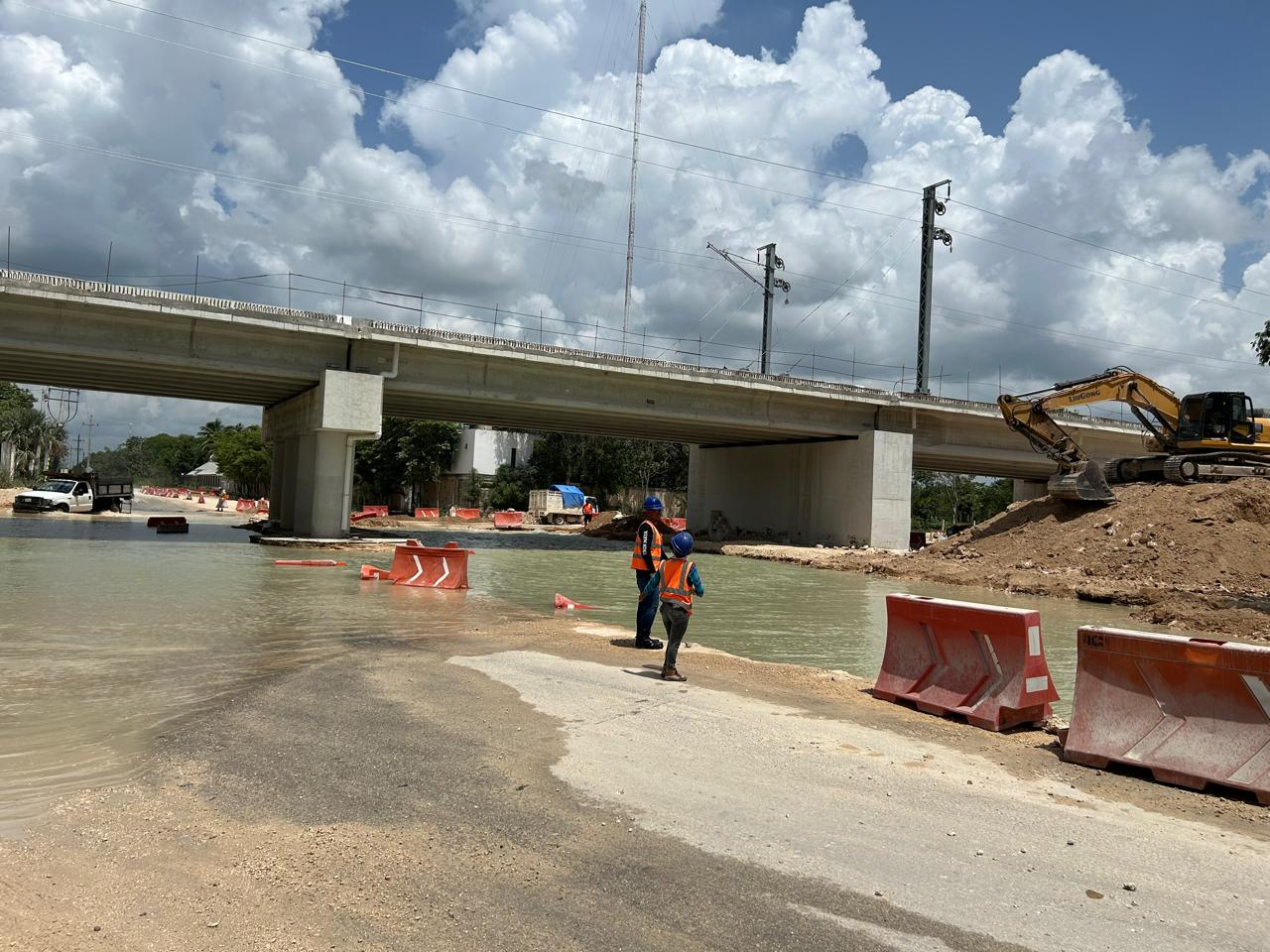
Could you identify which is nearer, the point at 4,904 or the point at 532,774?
the point at 4,904

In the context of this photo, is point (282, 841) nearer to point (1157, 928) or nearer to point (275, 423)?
point (1157, 928)

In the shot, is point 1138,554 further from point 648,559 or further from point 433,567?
point 648,559

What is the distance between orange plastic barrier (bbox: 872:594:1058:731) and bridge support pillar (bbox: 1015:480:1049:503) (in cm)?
5960

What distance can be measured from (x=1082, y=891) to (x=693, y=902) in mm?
1937

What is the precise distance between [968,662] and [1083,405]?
24.2 metres

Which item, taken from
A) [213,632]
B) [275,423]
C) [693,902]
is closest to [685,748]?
[693,902]

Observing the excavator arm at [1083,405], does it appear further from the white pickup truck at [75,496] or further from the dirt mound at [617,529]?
the white pickup truck at [75,496]

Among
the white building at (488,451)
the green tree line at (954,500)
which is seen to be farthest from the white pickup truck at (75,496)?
the green tree line at (954,500)

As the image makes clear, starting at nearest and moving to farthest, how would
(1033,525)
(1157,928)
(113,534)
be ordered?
(1157,928), (1033,525), (113,534)

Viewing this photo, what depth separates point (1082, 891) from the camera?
4457 millimetres

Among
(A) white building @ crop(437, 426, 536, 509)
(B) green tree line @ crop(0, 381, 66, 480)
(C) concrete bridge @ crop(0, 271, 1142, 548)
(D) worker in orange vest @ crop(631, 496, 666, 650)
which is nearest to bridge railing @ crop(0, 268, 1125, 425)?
(C) concrete bridge @ crop(0, 271, 1142, 548)

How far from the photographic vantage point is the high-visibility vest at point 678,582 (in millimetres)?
9297

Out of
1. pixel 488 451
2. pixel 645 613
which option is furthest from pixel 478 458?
pixel 645 613

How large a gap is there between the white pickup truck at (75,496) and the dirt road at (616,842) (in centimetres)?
4581
